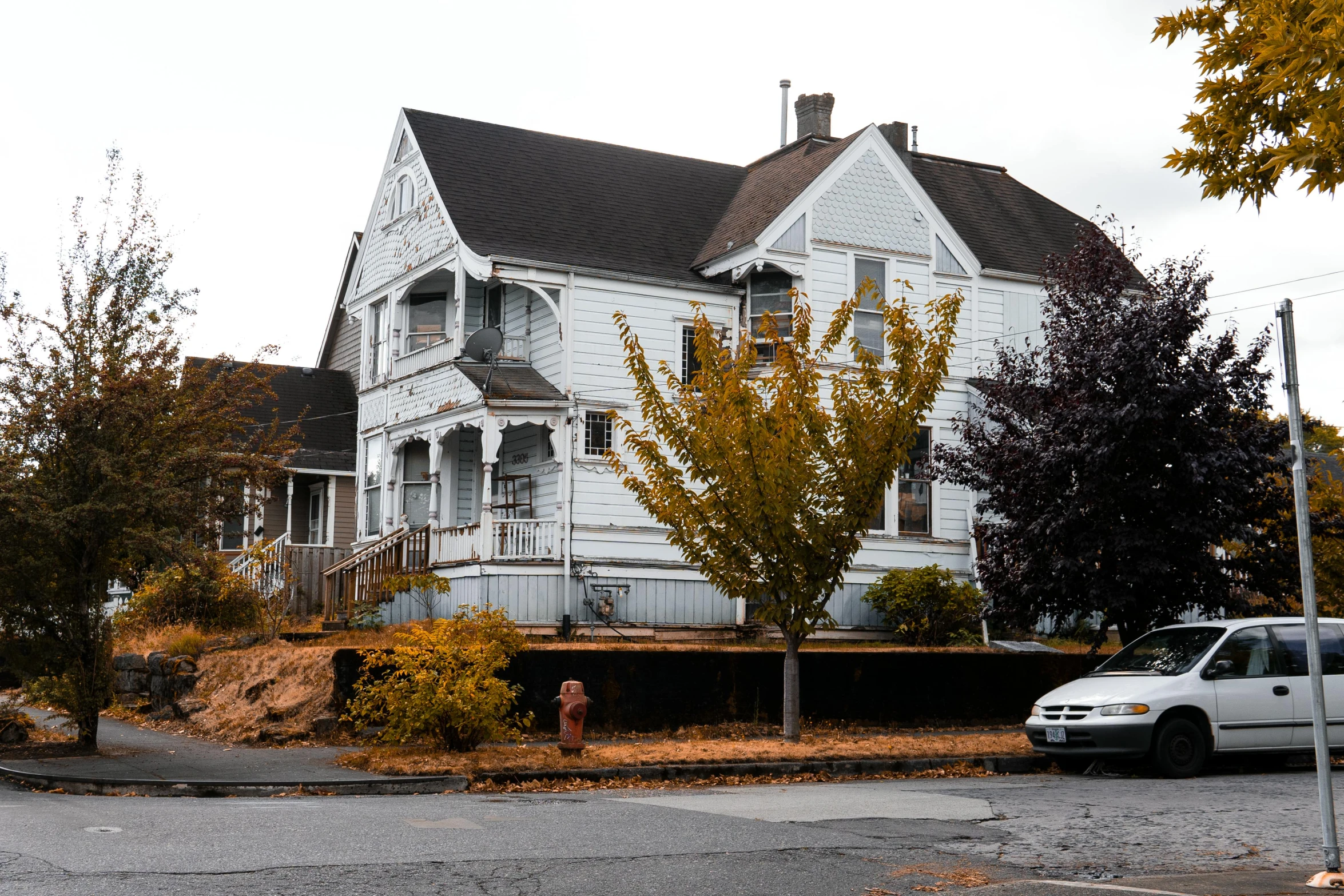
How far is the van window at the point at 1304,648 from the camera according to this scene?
14438 millimetres

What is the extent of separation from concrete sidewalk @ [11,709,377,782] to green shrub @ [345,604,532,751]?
2.63 ft

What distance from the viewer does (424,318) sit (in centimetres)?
2748

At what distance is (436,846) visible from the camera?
29.0ft

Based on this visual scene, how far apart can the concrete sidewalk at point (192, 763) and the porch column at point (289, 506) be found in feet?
50.1

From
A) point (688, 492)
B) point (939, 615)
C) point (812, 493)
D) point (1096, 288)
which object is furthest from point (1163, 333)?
point (939, 615)

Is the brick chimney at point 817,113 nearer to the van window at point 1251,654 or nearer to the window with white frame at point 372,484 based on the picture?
the window with white frame at point 372,484

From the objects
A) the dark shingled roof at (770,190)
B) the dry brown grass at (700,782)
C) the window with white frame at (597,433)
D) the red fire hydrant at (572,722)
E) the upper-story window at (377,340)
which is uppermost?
the dark shingled roof at (770,190)

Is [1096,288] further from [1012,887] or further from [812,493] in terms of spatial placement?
[1012,887]

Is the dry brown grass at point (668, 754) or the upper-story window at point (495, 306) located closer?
the dry brown grass at point (668, 754)

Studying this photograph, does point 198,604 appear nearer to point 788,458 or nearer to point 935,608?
point 788,458

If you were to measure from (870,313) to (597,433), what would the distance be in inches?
235

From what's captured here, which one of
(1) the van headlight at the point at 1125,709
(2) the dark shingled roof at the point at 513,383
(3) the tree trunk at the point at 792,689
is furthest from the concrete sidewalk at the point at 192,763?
(2) the dark shingled roof at the point at 513,383

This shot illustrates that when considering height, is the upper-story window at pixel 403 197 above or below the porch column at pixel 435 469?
above

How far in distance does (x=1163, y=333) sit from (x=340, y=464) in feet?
68.5
